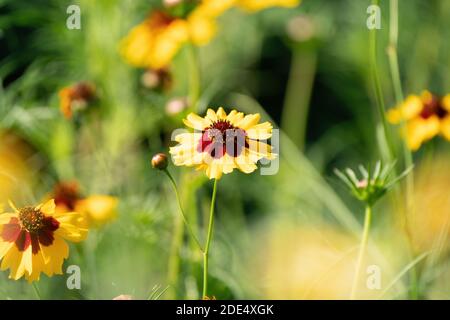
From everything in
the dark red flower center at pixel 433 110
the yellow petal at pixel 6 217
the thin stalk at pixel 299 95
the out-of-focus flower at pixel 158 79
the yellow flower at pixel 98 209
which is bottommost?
the yellow petal at pixel 6 217

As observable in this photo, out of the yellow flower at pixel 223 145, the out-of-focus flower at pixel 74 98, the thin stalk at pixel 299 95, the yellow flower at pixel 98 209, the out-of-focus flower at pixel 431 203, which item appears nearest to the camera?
the yellow flower at pixel 223 145

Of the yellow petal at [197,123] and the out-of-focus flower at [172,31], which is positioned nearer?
the yellow petal at [197,123]

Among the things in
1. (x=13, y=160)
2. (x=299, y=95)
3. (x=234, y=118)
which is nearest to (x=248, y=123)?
(x=234, y=118)

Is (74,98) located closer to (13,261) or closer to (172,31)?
(172,31)

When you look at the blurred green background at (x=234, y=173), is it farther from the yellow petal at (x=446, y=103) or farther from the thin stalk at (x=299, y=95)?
the yellow petal at (x=446, y=103)

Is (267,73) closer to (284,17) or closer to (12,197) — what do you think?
(284,17)

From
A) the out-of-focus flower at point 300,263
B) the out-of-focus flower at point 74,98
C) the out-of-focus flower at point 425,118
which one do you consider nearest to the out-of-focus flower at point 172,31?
the out-of-focus flower at point 74,98

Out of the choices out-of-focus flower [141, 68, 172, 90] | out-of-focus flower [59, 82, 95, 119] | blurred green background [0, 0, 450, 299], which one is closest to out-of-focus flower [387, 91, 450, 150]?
blurred green background [0, 0, 450, 299]

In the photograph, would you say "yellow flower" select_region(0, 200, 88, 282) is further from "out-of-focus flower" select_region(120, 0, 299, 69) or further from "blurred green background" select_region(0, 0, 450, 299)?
"out-of-focus flower" select_region(120, 0, 299, 69)
